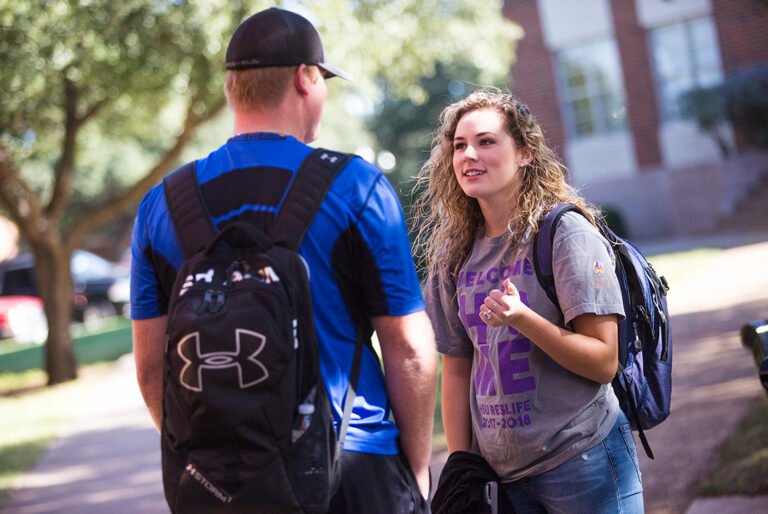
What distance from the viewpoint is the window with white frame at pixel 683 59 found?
68.9ft

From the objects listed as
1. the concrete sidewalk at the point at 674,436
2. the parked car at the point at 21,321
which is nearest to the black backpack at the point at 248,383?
the concrete sidewalk at the point at 674,436

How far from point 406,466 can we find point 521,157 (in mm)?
1005

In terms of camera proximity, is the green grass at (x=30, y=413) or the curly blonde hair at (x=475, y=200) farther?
the green grass at (x=30, y=413)

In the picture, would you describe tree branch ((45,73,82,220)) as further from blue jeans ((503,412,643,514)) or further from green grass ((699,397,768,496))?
blue jeans ((503,412,643,514))

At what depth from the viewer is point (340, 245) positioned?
2174 mm

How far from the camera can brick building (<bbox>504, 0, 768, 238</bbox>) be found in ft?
67.7

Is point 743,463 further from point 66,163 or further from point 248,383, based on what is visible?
point 66,163

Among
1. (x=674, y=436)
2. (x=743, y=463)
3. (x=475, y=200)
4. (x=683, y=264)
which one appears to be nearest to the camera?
(x=475, y=200)

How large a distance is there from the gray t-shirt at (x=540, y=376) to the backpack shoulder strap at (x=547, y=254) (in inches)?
0.6

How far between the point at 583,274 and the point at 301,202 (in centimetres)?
80

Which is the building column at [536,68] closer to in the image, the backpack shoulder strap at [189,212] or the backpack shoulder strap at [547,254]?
the backpack shoulder strap at [547,254]

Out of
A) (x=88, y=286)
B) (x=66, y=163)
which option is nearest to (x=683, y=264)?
(x=66, y=163)

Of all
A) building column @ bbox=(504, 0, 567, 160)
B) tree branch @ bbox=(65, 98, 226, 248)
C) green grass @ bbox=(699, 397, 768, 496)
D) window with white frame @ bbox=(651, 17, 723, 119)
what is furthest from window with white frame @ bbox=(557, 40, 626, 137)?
green grass @ bbox=(699, 397, 768, 496)

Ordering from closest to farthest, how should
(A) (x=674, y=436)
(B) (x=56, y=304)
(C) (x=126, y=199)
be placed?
(A) (x=674, y=436), (C) (x=126, y=199), (B) (x=56, y=304)
